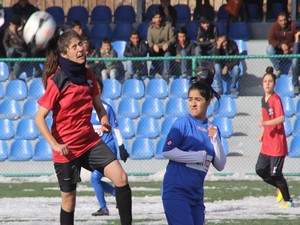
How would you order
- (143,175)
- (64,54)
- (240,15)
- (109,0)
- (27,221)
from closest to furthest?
(64,54), (27,221), (143,175), (240,15), (109,0)

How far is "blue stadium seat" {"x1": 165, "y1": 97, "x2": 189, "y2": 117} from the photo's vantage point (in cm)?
1769

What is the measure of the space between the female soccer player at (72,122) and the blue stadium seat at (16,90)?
10.2m

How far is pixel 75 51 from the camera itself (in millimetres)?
7984

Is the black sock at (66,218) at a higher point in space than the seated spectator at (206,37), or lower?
lower

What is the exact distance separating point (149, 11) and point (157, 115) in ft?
16.5

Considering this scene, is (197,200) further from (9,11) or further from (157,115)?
(9,11)

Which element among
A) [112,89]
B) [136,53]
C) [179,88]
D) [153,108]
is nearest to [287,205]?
[179,88]

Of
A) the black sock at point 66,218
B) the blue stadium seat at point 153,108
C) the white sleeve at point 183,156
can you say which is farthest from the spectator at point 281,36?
the white sleeve at point 183,156

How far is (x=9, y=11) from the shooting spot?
22016 mm

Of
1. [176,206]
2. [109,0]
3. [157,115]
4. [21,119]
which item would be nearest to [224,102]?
[157,115]

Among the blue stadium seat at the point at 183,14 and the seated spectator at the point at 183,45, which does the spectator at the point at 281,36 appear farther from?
the blue stadium seat at the point at 183,14

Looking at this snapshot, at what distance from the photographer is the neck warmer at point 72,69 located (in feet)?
26.1

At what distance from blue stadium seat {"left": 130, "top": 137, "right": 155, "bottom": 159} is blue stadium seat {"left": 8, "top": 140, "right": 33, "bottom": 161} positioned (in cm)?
200

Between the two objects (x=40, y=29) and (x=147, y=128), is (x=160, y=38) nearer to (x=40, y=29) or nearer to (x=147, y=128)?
(x=147, y=128)
